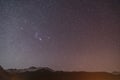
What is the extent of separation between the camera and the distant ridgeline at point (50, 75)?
21.1 m

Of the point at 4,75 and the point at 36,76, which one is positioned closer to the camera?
the point at 4,75

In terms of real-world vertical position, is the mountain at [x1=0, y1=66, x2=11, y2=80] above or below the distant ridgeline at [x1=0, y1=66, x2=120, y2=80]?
below

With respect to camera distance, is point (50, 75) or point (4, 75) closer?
point (4, 75)

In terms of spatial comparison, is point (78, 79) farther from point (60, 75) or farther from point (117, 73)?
point (117, 73)

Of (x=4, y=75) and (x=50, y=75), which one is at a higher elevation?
(x=50, y=75)

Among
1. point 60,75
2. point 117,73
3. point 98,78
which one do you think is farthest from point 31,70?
point 117,73

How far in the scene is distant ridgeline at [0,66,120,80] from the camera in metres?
21.1

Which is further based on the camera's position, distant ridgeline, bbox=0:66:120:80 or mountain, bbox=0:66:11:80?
distant ridgeline, bbox=0:66:120:80

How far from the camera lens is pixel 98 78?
72.5 feet

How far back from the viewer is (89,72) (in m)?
22.0

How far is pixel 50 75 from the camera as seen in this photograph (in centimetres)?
2158

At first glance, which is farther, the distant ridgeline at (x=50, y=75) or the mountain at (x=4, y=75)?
the distant ridgeline at (x=50, y=75)

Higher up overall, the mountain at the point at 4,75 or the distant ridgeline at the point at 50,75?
the distant ridgeline at the point at 50,75

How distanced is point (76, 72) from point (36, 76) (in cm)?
310
